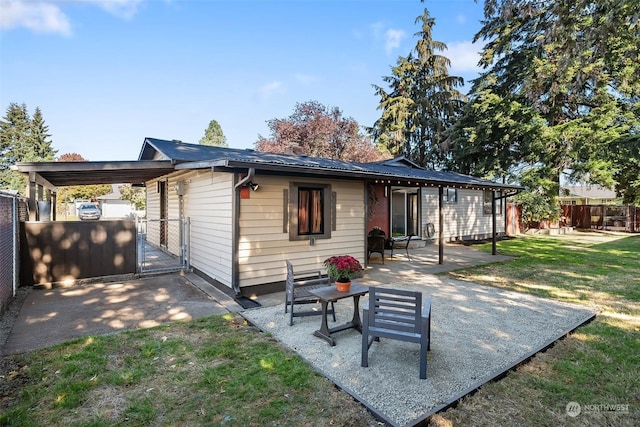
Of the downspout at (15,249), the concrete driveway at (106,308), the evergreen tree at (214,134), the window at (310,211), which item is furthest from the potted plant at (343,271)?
the evergreen tree at (214,134)

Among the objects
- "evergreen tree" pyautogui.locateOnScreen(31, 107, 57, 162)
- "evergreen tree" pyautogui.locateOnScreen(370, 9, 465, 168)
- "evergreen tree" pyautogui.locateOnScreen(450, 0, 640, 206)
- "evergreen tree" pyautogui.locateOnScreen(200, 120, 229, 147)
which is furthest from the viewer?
"evergreen tree" pyautogui.locateOnScreen(200, 120, 229, 147)

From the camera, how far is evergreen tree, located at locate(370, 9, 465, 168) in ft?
75.7

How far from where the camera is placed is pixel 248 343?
3.88m

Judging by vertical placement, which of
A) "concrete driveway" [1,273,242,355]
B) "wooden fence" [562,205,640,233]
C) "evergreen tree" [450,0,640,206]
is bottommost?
"concrete driveway" [1,273,242,355]

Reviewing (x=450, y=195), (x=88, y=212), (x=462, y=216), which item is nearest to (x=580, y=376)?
(x=450, y=195)

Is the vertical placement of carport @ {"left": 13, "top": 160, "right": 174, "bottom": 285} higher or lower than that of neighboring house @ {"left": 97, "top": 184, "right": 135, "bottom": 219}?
lower

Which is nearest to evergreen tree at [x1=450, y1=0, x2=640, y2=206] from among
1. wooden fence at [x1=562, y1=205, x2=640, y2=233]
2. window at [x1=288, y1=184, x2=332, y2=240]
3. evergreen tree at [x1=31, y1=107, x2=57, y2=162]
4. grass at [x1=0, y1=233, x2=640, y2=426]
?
wooden fence at [x1=562, y1=205, x2=640, y2=233]

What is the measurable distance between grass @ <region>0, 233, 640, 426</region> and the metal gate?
3829 millimetres

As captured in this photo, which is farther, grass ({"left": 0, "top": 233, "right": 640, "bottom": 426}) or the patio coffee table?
the patio coffee table

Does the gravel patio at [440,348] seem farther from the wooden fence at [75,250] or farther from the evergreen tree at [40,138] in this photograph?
the evergreen tree at [40,138]

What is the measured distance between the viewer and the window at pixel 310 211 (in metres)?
6.41

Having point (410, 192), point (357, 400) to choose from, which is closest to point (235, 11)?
point (410, 192)

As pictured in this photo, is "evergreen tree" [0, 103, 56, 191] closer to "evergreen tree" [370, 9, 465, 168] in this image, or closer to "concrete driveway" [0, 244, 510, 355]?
"evergreen tree" [370, 9, 465, 168]

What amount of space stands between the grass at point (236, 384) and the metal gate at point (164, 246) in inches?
151
